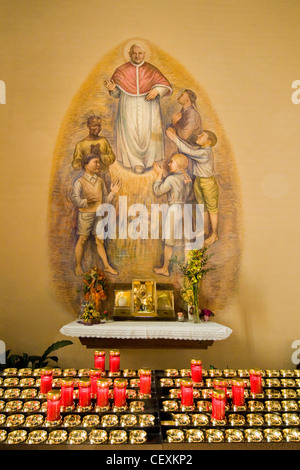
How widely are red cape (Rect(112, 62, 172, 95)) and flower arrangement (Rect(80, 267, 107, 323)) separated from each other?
8.84 feet

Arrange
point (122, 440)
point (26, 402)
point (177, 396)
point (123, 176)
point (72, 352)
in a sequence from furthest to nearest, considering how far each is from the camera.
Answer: point (123, 176) → point (72, 352) → point (177, 396) → point (26, 402) → point (122, 440)

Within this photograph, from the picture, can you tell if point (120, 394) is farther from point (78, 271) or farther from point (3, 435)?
point (78, 271)

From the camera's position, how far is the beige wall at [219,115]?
4516 mm

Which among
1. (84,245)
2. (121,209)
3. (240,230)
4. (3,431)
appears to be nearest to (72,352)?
(84,245)

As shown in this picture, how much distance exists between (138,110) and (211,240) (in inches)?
85.4

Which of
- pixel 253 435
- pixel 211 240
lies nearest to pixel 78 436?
pixel 253 435

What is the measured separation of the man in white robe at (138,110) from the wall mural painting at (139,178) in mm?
15

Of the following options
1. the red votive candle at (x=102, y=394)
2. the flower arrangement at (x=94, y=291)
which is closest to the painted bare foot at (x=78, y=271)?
Result: the flower arrangement at (x=94, y=291)

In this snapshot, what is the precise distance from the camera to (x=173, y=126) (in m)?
4.82

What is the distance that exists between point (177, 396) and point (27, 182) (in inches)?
153

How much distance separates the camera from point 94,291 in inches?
167

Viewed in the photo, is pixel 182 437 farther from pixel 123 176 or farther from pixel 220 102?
pixel 220 102

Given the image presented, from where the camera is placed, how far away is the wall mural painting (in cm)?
458

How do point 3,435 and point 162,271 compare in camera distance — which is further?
point 162,271
